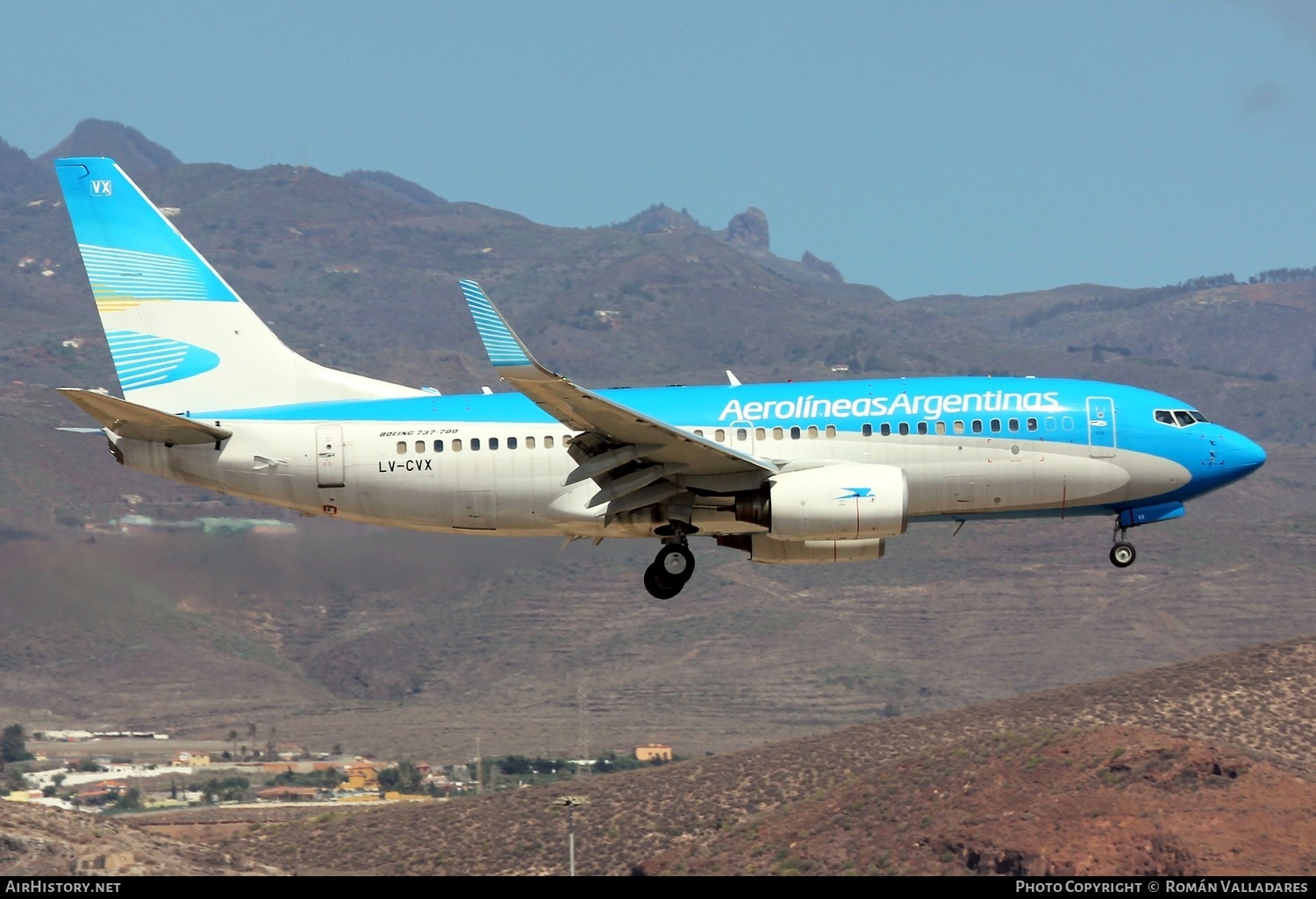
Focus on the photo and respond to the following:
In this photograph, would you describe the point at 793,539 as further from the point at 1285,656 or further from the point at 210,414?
the point at 1285,656

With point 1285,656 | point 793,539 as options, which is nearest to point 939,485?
point 793,539

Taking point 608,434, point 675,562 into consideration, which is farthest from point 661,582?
point 608,434

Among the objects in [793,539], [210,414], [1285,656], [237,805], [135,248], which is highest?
[135,248]

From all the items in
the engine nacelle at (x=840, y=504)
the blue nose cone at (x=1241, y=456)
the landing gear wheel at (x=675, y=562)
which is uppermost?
the blue nose cone at (x=1241, y=456)

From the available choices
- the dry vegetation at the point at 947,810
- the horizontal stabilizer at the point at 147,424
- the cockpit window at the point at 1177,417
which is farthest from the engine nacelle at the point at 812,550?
the dry vegetation at the point at 947,810

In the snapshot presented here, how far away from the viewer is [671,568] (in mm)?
46250

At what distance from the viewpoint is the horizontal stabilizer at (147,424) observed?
145ft

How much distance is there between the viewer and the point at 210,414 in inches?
1887

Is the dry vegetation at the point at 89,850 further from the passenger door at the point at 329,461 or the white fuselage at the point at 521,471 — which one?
the passenger door at the point at 329,461

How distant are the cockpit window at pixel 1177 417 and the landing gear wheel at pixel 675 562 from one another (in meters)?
12.5

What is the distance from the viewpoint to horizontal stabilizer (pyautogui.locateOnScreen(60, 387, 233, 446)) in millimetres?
44188

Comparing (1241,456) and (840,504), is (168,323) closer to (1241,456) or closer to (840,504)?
(840,504)

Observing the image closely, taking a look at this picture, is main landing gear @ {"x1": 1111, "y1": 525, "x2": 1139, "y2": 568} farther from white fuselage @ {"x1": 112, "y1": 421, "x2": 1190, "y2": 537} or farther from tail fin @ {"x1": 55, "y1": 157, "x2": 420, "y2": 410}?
tail fin @ {"x1": 55, "y1": 157, "x2": 420, "y2": 410}

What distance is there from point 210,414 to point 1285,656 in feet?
292
